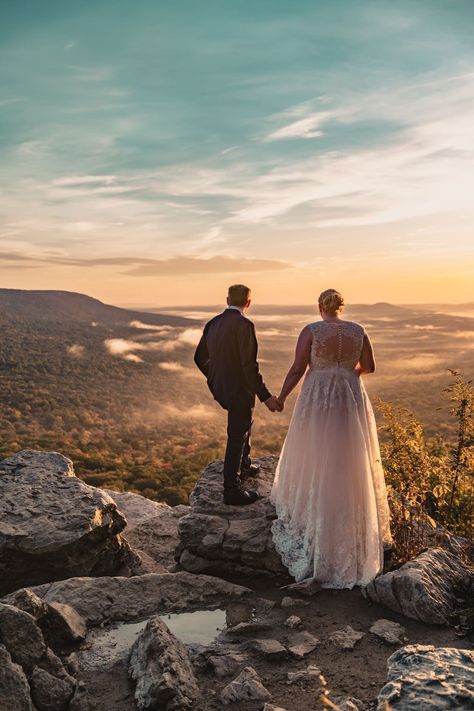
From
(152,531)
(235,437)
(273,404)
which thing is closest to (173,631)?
(235,437)

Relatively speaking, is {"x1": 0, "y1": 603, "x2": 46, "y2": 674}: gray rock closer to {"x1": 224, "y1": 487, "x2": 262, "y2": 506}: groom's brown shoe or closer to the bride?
the bride

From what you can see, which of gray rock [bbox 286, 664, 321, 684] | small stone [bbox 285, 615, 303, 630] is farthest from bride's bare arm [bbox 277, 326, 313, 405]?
gray rock [bbox 286, 664, 321, 684]

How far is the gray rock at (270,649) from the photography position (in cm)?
502

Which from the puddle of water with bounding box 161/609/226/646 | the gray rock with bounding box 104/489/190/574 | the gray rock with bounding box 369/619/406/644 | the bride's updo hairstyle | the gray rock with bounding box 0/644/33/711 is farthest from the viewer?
the gray rock with bounding box 104/489/190/574

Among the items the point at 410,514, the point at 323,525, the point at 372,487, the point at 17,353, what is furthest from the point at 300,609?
the point at 17,353

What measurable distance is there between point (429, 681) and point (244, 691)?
1674mm

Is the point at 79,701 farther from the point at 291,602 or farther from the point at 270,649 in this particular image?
the point at 291,602

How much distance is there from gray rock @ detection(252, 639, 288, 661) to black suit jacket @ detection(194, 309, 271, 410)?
8.71 ft

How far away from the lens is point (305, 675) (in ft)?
15.6

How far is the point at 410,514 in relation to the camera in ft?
23.2

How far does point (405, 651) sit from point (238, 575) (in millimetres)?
3295

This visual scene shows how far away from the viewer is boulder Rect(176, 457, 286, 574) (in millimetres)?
6777

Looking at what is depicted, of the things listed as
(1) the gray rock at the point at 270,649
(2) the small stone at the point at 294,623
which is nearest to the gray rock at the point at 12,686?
(1) the gray rock at the point at 270,649

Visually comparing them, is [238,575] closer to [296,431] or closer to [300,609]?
[300,609]
